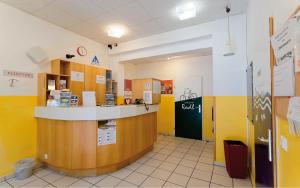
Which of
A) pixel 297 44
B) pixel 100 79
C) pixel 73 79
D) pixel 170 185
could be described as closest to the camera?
pixel 297 44

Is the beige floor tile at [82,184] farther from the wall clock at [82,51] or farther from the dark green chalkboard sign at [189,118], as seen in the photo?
the dark green chalkboard sign at [189,118]

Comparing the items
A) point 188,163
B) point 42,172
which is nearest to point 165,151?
point 188,163

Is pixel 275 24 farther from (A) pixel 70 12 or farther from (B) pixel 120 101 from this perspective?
(B) pixel 120 101

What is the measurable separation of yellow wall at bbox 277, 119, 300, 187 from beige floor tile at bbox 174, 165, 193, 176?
5.77 ft

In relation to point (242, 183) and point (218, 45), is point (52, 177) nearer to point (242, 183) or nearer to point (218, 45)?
point (242, 183)

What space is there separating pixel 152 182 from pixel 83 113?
161cm

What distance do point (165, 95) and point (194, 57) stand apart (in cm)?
163

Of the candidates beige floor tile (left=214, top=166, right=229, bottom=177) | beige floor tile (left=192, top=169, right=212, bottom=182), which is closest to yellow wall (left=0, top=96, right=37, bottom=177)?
beige floor tile (left=192, top=169, right=212, bottom=182)

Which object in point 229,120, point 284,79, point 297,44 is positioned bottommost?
point 229,120

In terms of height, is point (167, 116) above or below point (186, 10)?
below

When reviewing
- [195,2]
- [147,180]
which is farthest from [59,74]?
[195,2]

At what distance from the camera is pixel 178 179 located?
254 cm

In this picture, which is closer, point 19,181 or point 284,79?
point 284,79

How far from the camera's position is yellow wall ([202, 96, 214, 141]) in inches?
184
